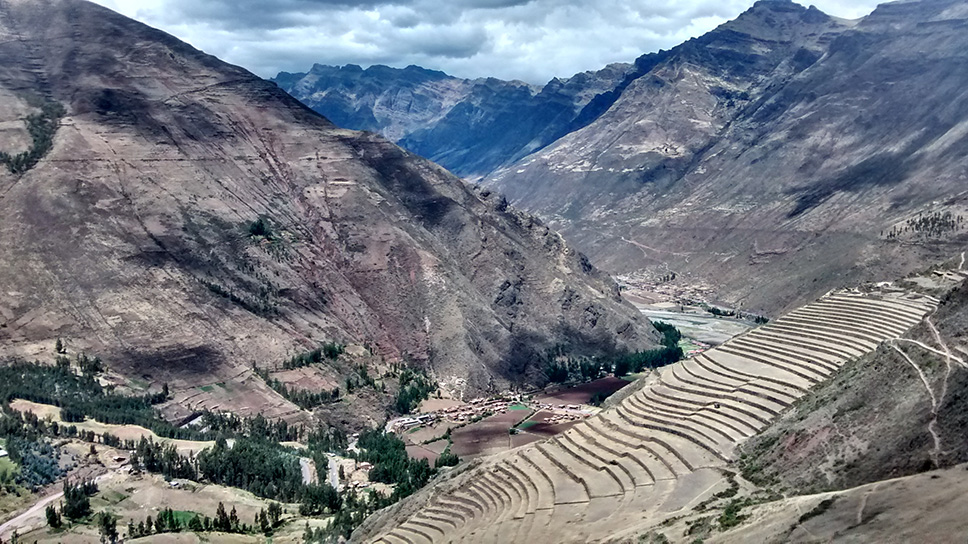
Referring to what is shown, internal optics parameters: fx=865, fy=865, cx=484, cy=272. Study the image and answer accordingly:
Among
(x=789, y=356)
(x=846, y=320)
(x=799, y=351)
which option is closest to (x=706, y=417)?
(x=789, y=356)

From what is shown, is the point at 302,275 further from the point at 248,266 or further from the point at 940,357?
the point at 940,357

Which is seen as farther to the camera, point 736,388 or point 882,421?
point 736,388

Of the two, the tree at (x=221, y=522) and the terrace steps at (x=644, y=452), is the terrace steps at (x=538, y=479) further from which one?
the tree at (x=221, y=522)

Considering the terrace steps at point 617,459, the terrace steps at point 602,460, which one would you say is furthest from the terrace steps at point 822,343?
the terrace steps at point 602,460

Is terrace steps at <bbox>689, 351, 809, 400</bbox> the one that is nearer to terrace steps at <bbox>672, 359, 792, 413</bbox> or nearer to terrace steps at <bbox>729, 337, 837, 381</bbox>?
terrace steps at <bbox>672, 359, 792, 413</bbox>

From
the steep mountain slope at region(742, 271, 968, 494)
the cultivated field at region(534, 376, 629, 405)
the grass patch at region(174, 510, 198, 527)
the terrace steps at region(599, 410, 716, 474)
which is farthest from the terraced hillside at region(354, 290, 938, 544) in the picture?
the cultivated field at region(534, 376, 629, 405)

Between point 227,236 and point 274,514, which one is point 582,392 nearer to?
point 274,514
